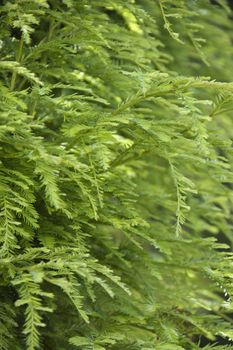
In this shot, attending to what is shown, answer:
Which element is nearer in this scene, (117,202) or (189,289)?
(117,202)

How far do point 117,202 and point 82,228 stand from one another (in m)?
0.25

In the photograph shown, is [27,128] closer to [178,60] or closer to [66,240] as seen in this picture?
[66,240]

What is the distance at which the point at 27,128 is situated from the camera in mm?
2148

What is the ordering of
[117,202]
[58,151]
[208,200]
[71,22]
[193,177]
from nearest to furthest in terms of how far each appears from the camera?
1. [58,151]
2. [71,22]
3. [117,202]
4. [208,200]
5. [193,177]

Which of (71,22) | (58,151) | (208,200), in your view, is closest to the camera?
(58,151)

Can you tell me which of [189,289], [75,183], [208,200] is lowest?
[189,289]

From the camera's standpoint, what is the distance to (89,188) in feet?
7.44

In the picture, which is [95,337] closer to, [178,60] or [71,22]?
[71,22]

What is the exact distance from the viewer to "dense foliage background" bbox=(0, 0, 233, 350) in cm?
200

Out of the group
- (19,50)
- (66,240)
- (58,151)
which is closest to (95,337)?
(66,240)

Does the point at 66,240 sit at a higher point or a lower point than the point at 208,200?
higher

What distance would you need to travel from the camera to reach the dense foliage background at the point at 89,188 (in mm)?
2002

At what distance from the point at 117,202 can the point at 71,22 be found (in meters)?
0.84

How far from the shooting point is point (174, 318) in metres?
2.63
